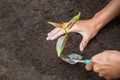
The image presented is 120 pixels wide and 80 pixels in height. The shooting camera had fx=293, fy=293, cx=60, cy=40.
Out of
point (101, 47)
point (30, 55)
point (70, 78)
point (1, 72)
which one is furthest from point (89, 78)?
point (1, 72)

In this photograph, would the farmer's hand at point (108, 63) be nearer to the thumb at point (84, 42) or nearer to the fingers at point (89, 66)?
the fingers at point (89, 66)

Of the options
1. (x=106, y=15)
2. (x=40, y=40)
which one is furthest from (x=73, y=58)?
(x=106, y=15)

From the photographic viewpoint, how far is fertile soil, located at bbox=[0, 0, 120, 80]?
1.79 metres

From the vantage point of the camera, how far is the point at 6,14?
2.10m

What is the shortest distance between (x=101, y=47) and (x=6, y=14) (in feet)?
2.34

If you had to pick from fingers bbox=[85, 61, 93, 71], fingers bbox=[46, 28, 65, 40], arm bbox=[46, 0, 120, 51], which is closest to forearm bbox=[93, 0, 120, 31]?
arm bbox=[46, 0, 120, 51]

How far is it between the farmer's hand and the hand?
0.31m

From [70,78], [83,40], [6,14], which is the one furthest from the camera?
[6,14]

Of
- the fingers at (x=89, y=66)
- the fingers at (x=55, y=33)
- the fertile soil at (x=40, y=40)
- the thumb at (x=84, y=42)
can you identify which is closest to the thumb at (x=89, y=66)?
the fingers at (x=89, y=66)

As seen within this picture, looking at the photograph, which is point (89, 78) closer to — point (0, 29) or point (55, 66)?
point (55, 66)

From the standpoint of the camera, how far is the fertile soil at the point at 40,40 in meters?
1.79

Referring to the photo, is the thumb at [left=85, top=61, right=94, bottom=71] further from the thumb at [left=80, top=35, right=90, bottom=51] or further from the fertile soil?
the thumb at [left=80, top=35, right=90, bottom=51]

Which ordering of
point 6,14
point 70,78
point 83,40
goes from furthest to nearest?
1. point 6,14
2. point 83,40
3. point 70,78

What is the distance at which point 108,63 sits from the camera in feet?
5.18
